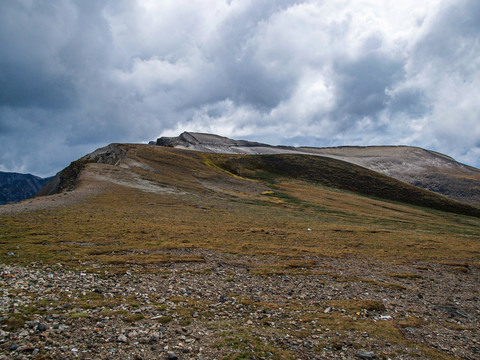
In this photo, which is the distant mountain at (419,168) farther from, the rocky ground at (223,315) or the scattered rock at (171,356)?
the scattered rock at (171,356)

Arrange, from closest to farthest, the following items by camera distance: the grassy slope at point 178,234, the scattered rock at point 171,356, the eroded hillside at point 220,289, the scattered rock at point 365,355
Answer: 1. the scattered rock at point 171,356
2. the eroded hillside at point 220,289
3. the scattered rock at point 365,355
4. the grassy slope at point 178,234

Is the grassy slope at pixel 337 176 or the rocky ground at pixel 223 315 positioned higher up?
the grassy slope at pixel 337 176

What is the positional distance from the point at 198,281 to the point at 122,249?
354 inches

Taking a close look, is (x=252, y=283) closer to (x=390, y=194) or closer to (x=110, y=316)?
(x=110, y=316)

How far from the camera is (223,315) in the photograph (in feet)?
39.8

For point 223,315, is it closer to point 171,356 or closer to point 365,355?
point 171,356

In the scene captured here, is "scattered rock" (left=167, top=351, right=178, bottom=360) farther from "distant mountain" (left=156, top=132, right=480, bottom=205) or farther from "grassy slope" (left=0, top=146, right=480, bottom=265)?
"distant mountain" (left=156, top=132, right=480, bottom=205)

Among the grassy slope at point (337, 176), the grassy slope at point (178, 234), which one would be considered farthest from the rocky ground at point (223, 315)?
the grassy slope at point (337, 176)

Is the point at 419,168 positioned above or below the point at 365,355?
above

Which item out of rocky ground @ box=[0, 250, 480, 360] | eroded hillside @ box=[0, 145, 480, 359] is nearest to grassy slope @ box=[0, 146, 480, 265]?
eroded hillside @ box=[0, 145, 480, 359]

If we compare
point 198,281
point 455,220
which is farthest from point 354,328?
point 455,220

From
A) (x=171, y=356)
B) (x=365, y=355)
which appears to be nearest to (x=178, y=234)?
(x=171, y=356)

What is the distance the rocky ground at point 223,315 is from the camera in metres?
8.99

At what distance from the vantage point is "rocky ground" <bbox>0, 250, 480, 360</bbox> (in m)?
8.99
